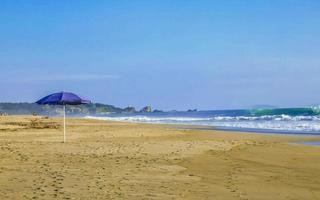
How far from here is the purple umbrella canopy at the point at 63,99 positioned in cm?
2244

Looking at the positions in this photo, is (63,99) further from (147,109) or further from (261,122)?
(147,109)

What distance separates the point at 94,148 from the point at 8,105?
138 m

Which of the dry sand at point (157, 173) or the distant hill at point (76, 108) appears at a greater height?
the distant hill at point (76, 108)

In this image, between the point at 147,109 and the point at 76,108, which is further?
the point at 147,109

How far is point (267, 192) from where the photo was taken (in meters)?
9.66

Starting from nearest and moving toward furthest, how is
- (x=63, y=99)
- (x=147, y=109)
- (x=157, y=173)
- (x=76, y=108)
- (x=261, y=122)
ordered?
(x=157, y=173) < (x=63, y=99) < (x=261, y=122) < (x=76, y=108) < (x=147, y=109)

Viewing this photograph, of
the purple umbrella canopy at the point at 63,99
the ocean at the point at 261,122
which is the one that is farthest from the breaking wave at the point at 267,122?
the purple umbrella canopy at the point at 63,99

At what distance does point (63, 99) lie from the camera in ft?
73.4

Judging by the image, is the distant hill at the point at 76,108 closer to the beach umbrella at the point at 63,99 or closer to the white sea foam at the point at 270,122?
the white sea foam at the point at 270,122

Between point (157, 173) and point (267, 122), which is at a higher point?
point (267, 122)

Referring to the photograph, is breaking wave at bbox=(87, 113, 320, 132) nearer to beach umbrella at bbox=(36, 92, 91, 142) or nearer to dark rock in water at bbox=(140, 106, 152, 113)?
beach umbrella at bbox=(36, 92, 91, 142)

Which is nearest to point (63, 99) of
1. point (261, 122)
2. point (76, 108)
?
point (261, 122)

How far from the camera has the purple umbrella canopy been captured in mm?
22438

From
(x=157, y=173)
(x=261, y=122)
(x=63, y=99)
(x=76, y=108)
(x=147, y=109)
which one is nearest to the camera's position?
(x=157, y=173)
